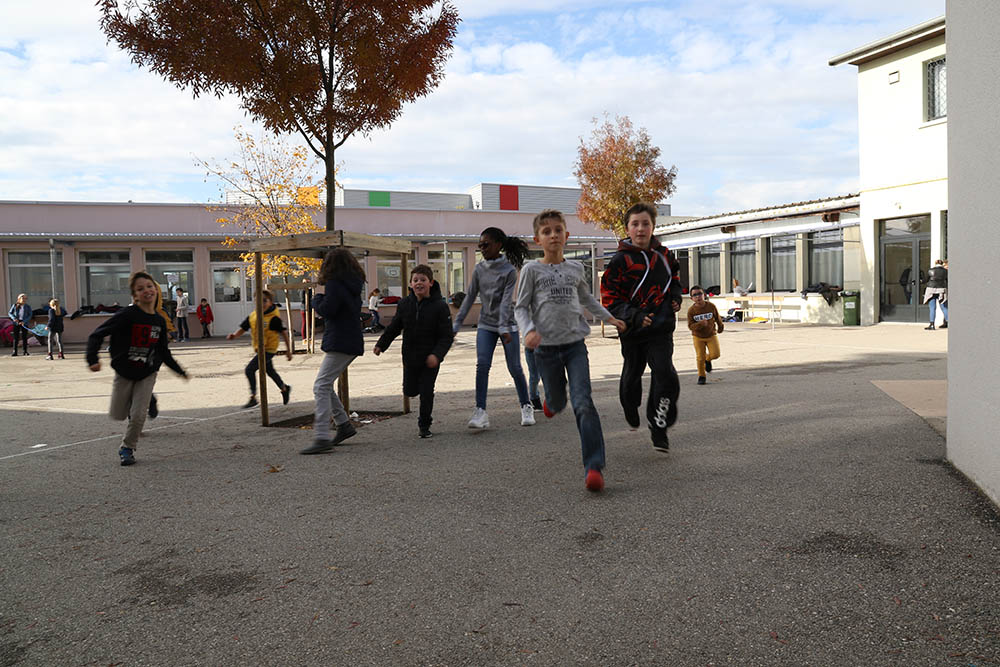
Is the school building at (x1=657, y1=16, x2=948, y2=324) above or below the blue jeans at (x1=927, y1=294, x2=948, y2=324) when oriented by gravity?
above

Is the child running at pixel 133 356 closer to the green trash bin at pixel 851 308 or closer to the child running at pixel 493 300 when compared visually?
the child running at pixel 493 300

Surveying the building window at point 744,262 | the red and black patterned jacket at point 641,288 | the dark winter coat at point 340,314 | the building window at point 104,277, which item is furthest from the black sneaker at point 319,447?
the building window at point 744,262

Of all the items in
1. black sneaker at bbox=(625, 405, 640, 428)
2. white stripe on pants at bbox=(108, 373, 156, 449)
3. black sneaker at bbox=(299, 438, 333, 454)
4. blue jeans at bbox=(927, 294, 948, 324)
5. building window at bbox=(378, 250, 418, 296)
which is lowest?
black sneaker at bbox=(299, 438, 333, 454)

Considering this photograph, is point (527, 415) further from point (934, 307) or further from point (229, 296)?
point (229, 296)

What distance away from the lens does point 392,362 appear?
51.9 ft

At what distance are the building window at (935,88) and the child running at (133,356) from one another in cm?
2071

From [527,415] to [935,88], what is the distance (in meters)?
18.8

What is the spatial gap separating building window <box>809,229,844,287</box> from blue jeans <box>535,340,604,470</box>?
76.9ft

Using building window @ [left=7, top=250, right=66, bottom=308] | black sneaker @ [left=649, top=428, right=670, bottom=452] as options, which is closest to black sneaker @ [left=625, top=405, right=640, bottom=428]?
black sneaker @ [left=649, top=428, right=670, bottom=452]

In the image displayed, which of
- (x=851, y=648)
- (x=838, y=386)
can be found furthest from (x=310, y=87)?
(x=851, y=648)

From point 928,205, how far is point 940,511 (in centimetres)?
1927

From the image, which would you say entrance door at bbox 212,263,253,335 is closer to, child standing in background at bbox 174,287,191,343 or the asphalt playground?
child standing in background at bbox 174,287,191,343

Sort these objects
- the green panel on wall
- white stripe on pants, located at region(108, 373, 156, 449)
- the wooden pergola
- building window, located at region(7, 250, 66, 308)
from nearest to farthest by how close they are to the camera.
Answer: white stripe on pants, located at region(108, 373, 156, 449) < the wooden pergola < building window, located at region(7, 250, 66, 308) < the green panel on wall

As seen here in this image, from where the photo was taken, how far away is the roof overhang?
20106 millimetres
